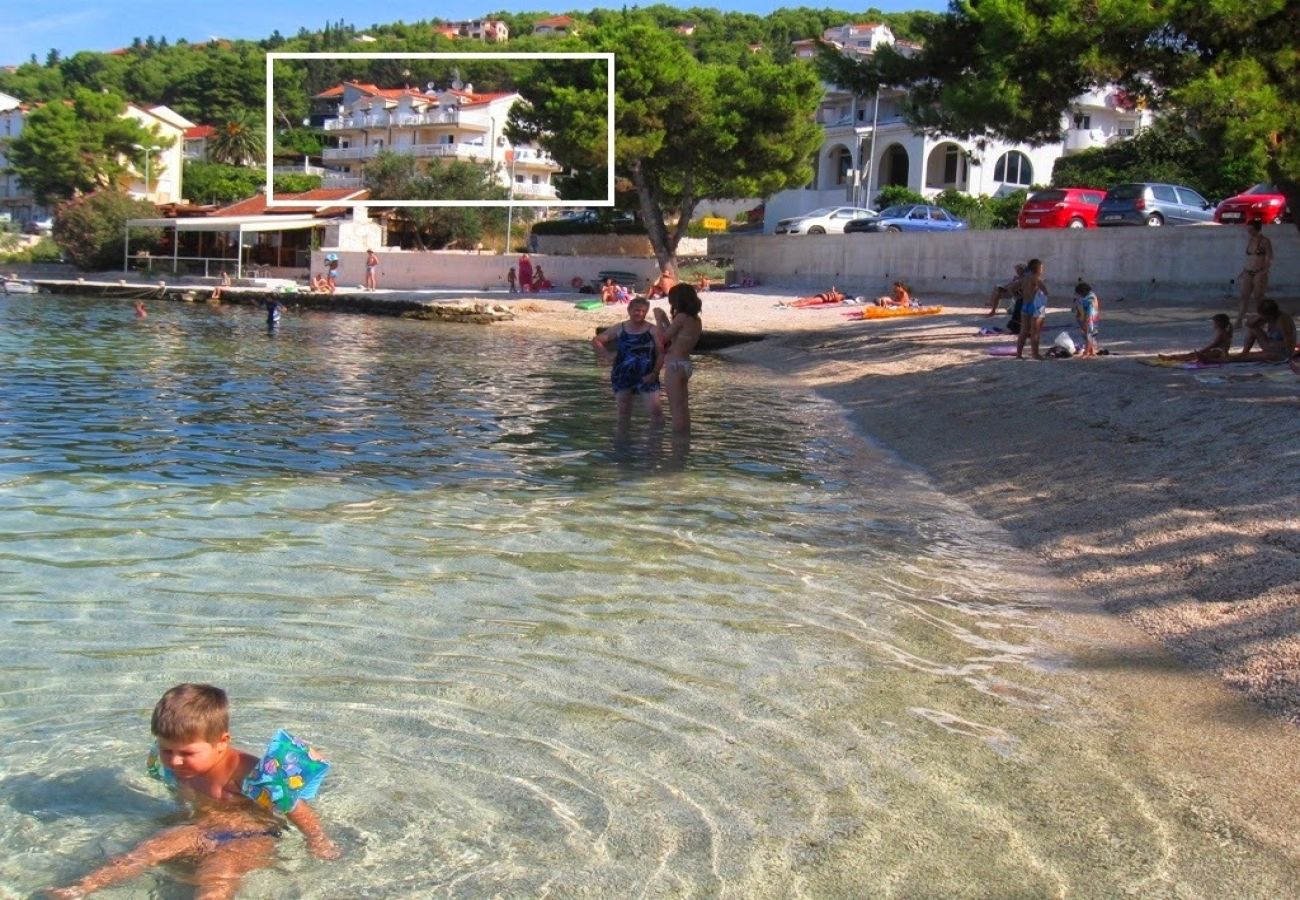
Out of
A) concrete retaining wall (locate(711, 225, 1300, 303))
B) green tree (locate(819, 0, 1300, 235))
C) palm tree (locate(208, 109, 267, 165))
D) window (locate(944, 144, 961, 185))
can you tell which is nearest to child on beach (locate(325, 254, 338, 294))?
concrete retaining wall (locate(711, 225, 1300, 303))

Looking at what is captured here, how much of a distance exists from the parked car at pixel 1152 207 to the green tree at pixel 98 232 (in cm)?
4143

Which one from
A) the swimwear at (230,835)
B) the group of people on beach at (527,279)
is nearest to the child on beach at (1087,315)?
the swimwear at (230,835)

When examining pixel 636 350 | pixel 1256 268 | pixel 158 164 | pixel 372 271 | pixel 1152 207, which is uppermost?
pixel 158 164

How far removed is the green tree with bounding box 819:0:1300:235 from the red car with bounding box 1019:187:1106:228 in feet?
38.2

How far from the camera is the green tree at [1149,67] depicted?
13719mm

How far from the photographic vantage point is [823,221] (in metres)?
39.4

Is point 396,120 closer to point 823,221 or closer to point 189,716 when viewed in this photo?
point 823,221

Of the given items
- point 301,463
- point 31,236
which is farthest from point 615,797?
point 31,236

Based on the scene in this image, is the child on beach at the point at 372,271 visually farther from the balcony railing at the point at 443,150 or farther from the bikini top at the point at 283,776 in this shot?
the bikini top at the point at 283,776

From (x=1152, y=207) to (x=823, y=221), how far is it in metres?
13.2

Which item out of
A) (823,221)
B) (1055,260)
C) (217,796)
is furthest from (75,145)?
(217,796)

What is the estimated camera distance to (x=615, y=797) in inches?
169

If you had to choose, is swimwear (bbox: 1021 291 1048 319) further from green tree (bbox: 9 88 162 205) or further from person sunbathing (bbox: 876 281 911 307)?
green tree (bbox: 9 88 162 205)

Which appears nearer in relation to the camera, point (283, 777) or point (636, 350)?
point (283, 777)
